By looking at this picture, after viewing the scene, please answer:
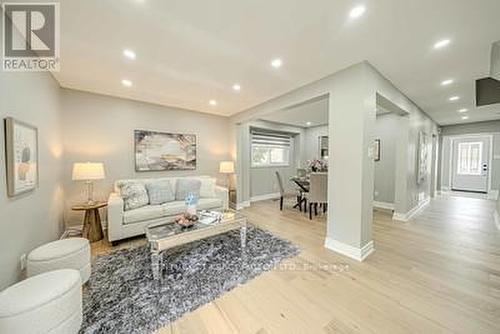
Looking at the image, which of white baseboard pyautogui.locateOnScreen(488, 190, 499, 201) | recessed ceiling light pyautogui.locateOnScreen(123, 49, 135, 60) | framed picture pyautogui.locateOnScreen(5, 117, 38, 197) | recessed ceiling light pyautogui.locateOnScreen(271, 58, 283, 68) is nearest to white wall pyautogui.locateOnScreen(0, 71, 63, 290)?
framed picture pyautogui.locateOnScreen(5, 117, 38, 197)

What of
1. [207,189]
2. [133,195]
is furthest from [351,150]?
[133,195]

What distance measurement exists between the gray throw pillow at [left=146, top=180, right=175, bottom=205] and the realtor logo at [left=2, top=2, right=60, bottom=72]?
2.14m

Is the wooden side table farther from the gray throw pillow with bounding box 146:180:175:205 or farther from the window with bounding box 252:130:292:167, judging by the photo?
the window with bounding box 252:130:292:167

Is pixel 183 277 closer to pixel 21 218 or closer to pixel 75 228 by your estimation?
pixel 21 218

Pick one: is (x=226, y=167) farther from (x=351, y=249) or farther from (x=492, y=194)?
(x=492, y=194)

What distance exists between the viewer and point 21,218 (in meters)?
1.93

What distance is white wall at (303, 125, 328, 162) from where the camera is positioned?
22.3ft

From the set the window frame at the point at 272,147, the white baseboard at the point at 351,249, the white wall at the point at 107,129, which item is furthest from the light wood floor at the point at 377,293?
the window frame at the point at 272,147

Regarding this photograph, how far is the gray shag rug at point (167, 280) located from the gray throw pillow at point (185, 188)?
1.19 metres

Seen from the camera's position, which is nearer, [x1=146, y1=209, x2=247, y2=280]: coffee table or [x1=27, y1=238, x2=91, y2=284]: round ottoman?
[x1=27, y1=238, x2=91, y2=284]: round ottoman

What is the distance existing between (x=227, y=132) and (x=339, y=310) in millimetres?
4578

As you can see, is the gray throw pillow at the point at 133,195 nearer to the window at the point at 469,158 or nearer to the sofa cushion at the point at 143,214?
the sofa cushion at the point at 143,214

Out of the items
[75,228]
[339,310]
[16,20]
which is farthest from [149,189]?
[339,310]

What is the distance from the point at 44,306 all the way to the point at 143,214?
202 centimetres
